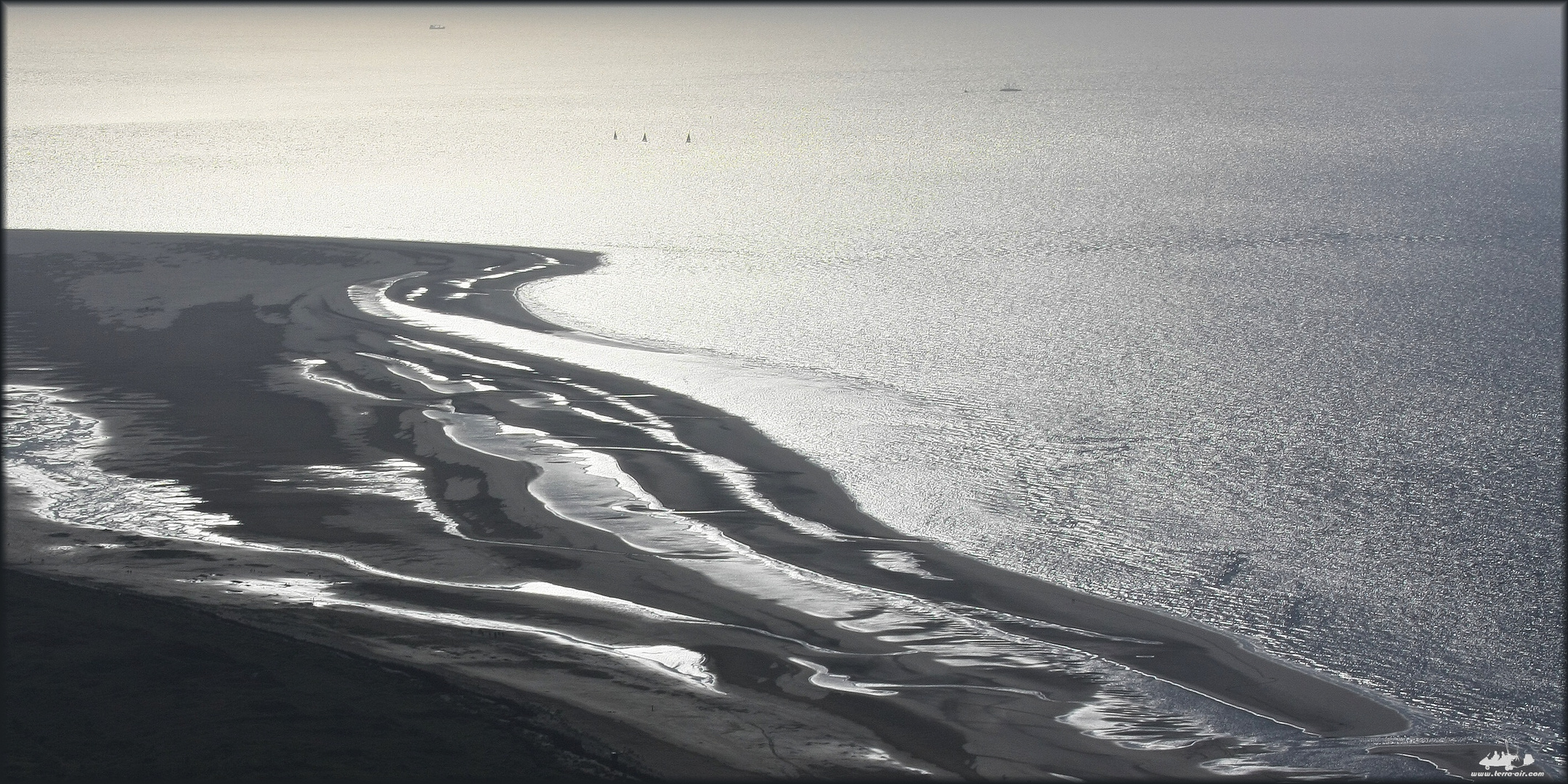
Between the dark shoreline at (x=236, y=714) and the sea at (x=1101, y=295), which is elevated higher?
the sea at (x=1101, y=295)

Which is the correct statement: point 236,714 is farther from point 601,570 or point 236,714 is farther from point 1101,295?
point 1101,295

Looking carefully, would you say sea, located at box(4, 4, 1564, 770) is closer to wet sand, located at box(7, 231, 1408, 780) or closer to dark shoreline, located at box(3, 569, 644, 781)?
wet sand, located at box(7, 231, 1408, 780)

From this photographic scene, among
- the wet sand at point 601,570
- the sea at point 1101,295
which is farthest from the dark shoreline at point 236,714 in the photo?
the sea at point 1101,295

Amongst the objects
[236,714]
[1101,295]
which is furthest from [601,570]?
[1101,295]

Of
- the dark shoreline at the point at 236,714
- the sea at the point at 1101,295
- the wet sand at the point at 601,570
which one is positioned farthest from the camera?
the sea at the point at 1101,295

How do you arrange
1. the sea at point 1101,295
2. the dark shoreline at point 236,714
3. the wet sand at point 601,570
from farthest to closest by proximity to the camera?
the sea at point 1101,295 → the wet sand at point 601,570 → the dark shoreline at point 236,714

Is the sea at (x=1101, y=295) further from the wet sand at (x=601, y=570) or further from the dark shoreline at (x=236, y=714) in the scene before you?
the dark shoreline at (x=236, y=714)

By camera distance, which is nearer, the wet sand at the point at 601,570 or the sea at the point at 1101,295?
the wet sand at the point at 601,570
